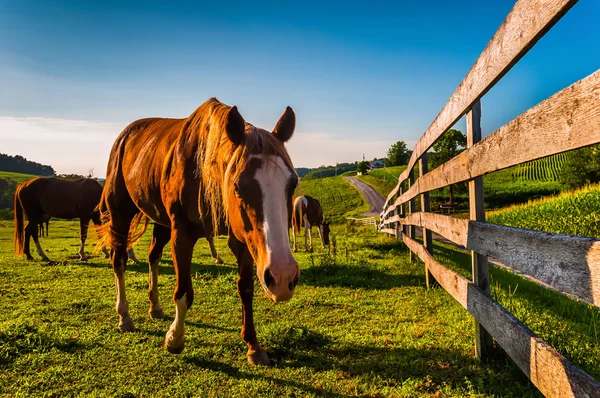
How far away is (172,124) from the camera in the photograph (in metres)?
4.41

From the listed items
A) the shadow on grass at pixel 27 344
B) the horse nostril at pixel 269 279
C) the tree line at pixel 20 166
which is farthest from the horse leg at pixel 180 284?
the tree line at pixel 20 166

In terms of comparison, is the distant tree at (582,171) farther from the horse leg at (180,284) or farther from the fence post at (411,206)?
the horse leg at (180,284)

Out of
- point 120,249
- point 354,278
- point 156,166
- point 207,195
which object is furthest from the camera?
point 354,278

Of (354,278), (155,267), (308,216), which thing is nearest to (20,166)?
(308,216)

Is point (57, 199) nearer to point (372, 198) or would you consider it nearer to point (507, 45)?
point (507, 45)

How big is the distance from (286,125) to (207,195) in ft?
3.03

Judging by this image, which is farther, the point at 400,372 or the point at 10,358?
the point at 10,358

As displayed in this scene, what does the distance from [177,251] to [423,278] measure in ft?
13.1

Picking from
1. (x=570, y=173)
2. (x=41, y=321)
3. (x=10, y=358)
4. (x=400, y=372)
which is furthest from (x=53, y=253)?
(x=570, y=173)

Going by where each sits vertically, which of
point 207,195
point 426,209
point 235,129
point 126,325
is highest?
point 235,129

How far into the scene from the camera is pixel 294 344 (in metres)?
3.43

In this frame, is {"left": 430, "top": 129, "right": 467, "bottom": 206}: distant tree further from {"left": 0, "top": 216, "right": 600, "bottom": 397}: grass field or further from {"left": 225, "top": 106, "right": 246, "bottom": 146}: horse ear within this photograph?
{"left": 225, "top": 106, "right": 246, "bottom": 146}: horse ear

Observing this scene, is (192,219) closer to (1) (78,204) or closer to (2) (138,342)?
(2) (138,342)

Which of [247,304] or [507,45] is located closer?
[507,45]
